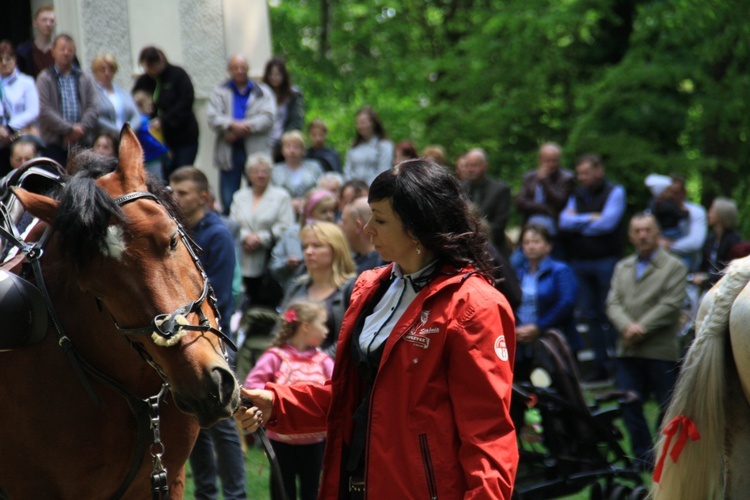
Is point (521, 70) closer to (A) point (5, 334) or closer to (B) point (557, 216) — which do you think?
(B) point (557, 216)

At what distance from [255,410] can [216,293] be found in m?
2.59

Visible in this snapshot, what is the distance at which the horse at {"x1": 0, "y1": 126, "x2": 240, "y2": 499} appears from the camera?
3633 millimetres

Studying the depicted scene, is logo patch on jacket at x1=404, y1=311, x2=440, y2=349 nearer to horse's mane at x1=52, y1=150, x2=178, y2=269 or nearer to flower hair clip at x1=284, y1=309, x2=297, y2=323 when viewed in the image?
horse's mane at x1=52, y1=150, x2=178, y2=269

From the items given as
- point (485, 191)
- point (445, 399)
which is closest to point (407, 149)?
point (485, 191)

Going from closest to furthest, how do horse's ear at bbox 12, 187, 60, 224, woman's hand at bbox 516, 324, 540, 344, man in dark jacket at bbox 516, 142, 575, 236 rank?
1. horse's ear at bbox 12, 187, 60, 224
2. woman's hand at bbox 516, 324, 540, 344
3. man in dark jacket at bbox 516, 142, 575, 236

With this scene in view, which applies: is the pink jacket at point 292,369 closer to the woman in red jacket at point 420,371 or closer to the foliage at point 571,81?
the woman in red jacket at point 420,371

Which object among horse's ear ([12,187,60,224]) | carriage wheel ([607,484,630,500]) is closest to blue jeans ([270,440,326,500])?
carriage wheel ([607,484,630,500])

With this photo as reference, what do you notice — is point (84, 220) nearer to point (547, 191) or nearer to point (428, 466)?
point (428, 466)

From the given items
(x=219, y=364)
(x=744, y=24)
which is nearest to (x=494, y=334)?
(x=219, y=364)

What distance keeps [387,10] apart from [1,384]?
1900cm

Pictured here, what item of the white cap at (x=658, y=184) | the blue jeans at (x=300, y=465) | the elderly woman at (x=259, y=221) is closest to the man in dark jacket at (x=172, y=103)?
the elderly woman at (x=259, y=221)

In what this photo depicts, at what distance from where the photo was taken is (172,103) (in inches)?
431

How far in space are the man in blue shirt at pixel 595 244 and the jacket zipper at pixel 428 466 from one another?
319 inches

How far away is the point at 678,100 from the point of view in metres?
16.2
